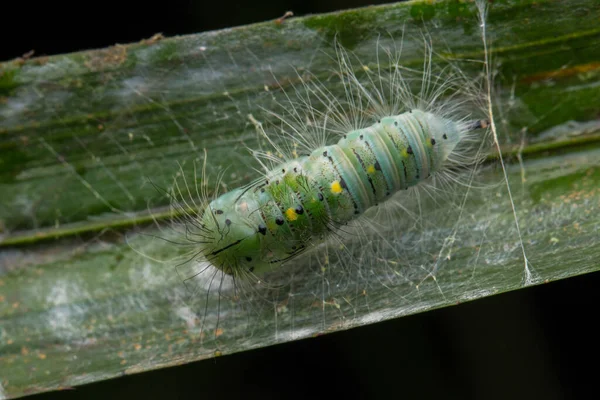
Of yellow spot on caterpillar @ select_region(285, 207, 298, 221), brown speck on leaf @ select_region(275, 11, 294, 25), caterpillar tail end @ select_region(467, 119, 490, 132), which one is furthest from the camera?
caterpillar tail end @ select_region(467, 119, 490, 132)

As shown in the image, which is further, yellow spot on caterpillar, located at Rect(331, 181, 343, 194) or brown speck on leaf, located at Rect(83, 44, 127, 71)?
brown speck on leaf, located at Rect(83, 44, 127, 71)

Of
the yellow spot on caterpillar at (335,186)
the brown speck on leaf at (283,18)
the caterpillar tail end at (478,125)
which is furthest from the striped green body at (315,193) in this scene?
the brown speck on leaf at (283,18)

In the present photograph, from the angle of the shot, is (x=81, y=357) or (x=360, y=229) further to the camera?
(x=360, y=229)

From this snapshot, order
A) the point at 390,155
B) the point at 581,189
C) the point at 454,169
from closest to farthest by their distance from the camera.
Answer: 1. the point at 390,155
2. the point at 581,189
3. the point at 454,169

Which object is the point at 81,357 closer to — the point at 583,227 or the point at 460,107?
the point at 460,107

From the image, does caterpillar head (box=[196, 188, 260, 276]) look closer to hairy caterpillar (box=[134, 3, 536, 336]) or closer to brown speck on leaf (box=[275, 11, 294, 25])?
hairy caterpillar (box=[134, 3, 536, 336])

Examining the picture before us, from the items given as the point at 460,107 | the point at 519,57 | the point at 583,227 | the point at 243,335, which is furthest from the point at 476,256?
the point at 243,335

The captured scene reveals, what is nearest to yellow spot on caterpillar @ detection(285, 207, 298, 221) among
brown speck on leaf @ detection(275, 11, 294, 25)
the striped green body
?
the striped green body

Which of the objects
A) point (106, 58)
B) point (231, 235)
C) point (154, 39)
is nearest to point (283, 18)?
point (154, 39)
